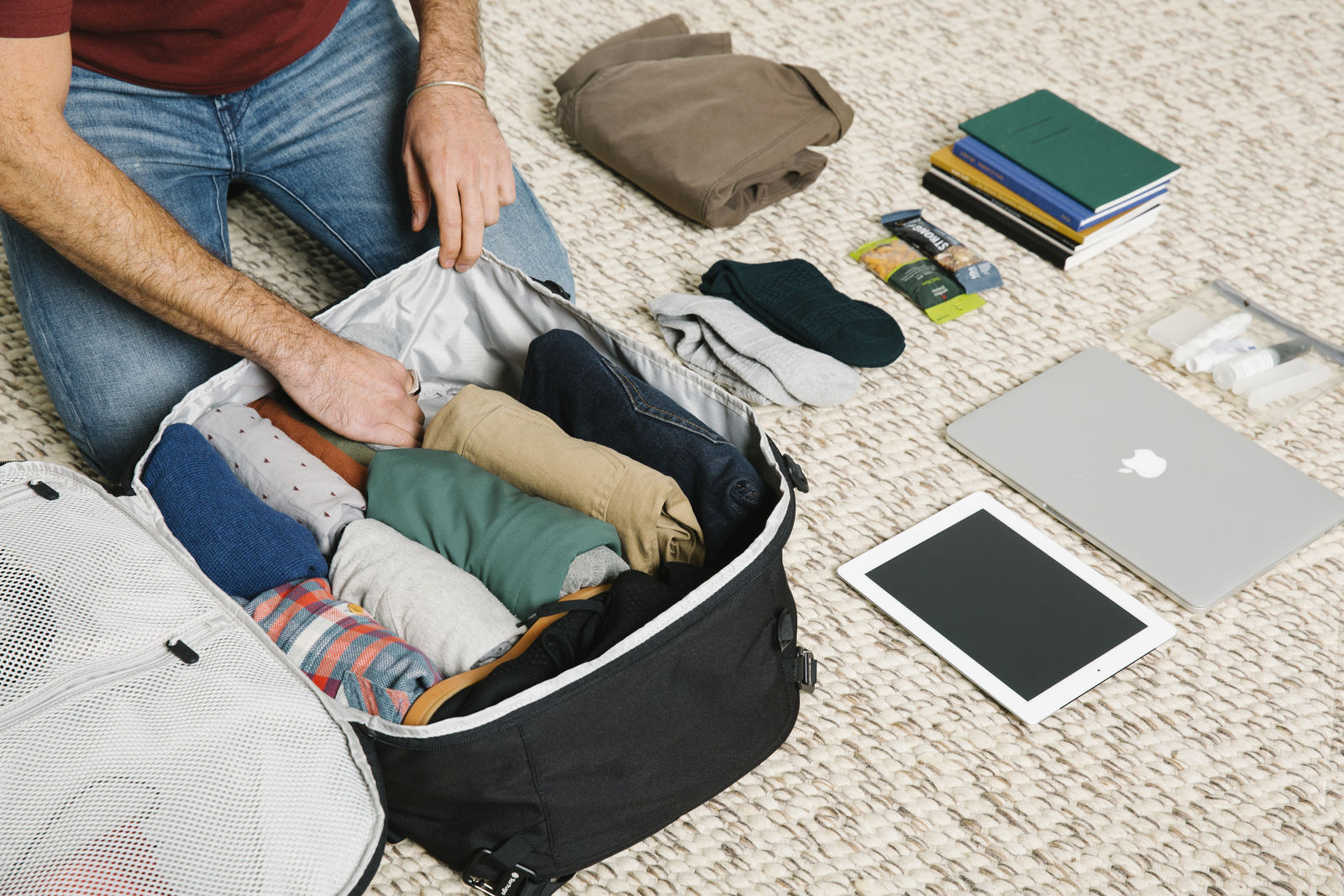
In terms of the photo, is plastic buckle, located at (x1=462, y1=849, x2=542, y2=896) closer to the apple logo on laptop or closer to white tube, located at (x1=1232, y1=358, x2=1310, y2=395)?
the apple logo on laptop

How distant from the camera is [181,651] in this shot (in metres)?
0.75

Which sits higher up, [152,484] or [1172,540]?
[152,484]

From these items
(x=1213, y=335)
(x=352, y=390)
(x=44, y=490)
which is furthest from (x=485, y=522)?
(x=1213, y=335)

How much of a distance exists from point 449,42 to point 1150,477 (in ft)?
2.94

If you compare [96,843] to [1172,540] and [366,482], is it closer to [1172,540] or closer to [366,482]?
[366,482]

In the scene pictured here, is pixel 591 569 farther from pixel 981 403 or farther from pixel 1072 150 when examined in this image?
pixel 1072 150

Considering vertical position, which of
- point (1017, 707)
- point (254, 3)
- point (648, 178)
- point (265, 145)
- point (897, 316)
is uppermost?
point (254, 3)

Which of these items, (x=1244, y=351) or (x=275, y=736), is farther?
(x=1244, y=351)

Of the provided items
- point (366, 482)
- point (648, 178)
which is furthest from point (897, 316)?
point (366, 482)

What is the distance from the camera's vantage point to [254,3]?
1.12 meters

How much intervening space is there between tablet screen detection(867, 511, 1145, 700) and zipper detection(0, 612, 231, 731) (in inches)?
25.1

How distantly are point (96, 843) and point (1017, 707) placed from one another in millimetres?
757

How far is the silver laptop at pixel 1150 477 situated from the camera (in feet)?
3.77

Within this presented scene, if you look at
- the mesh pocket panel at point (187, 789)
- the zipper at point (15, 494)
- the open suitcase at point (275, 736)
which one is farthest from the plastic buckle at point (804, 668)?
the zipper at point (15, 494)
